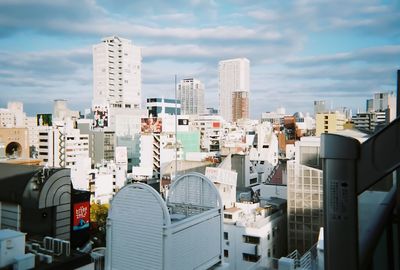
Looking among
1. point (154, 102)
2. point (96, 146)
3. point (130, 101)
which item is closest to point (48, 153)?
point (96, 146)

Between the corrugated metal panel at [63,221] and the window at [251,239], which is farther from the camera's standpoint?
the window at [251,239]

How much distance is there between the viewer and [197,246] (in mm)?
7172

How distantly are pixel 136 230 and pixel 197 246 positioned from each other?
4.26ft

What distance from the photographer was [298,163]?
14.4m

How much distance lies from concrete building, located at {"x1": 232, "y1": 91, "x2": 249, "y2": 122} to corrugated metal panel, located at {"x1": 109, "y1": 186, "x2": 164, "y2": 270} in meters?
89.0

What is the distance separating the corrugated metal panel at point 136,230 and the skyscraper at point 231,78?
→ 4090 inches

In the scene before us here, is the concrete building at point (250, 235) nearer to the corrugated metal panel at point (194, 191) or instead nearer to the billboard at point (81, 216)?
the corrugated metal panel at point (194, 191)

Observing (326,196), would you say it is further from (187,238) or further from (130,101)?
(130,101)

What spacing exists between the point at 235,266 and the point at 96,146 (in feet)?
95.0

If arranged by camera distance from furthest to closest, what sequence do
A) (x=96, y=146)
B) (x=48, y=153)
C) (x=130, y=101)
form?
(x=130, y=101) → (x=96, y=146) → (x=48, y=153)

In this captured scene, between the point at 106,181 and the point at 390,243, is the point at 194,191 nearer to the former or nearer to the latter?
the point at 390,243

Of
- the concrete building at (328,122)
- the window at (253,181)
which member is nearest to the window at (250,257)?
the window at (253,181)

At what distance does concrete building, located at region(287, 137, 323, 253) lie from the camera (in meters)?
13.9

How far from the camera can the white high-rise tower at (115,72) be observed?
61.4 metres
